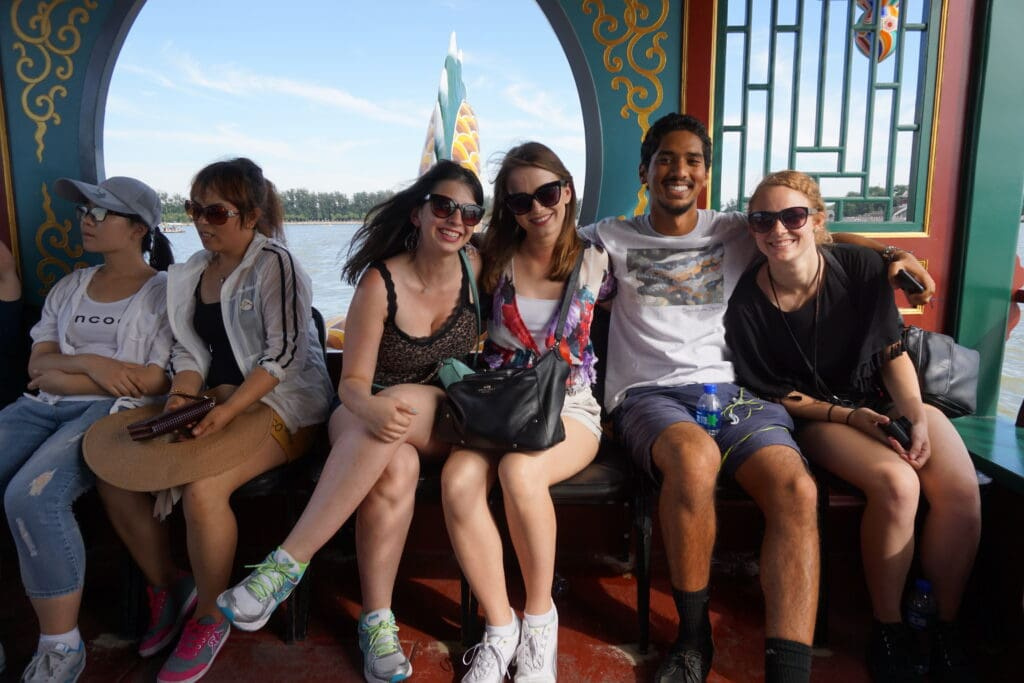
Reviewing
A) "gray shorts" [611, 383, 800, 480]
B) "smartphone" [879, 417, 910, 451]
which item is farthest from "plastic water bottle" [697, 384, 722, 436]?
"smartphone" [879, 417, 910, 451]

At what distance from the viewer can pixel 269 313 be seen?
2.39 metres

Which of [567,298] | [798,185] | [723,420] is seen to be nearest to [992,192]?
[798,185]

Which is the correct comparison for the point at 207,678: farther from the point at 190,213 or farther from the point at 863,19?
the point at 863,19

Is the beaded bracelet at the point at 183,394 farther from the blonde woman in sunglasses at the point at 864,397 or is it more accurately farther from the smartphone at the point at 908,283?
the smartphone at the point at 908,283

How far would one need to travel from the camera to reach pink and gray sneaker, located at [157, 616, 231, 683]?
6.64ft

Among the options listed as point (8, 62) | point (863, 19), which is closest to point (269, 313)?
point (8, 62)

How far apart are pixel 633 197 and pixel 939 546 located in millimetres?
1763

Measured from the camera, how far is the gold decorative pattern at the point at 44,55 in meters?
2.93

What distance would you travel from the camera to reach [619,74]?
9.50 feet

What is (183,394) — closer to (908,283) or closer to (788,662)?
(788,662)

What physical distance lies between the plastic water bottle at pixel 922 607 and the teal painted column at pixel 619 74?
1.79 meters

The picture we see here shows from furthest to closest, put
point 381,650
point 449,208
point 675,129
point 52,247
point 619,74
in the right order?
point 52,247 < point 619,74 < point 675,129 < point 449,208 < point 381,650

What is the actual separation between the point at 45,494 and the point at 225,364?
2.23 ft

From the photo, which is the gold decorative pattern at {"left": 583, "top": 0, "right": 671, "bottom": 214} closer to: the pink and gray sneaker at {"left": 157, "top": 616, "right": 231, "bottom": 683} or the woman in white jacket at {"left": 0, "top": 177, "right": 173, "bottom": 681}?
the woman in white jacket at {"left": 0, "top": 177, "right": 173, "bottom": 681}
